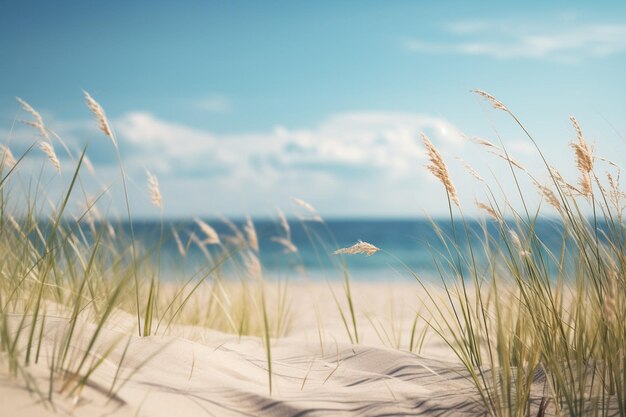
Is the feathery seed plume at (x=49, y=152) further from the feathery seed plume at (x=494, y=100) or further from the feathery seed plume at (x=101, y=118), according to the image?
the feathery seed plume at (x=494, y=100)

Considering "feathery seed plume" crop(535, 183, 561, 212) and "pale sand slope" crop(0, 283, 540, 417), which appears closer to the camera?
"pale sand slope" crop(0, 283, 540, 417)

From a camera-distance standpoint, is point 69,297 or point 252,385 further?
point 69,297

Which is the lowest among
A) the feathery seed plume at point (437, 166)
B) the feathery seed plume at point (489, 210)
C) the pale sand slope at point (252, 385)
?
the pale sand slope at point (252, 385)

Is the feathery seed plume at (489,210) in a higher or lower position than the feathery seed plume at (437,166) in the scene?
lower

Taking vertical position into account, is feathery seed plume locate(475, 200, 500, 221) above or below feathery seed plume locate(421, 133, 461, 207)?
below

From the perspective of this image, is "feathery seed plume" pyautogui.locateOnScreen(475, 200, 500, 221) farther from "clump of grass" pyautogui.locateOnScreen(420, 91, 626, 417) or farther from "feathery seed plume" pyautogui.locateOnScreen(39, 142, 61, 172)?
"feathery seed plume" pyautogui.locateOnScreen(39, 142, 61, 172)

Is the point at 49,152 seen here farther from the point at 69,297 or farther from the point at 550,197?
the point at 550,197

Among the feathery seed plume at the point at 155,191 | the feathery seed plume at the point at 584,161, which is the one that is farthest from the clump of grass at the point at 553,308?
the feathery seed plume at the point at 155,191

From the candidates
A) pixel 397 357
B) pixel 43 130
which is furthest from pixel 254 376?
pixel 43 130

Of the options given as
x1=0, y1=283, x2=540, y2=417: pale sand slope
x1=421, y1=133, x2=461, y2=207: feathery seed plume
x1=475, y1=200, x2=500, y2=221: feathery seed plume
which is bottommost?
x1=0, y1=283, x2=540, y2=417: pale sand slope

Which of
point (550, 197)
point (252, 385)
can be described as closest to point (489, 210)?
point (550, 197)

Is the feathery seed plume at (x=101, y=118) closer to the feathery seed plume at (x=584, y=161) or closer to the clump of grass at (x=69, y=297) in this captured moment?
the clump of grass at (x=69, y=297)

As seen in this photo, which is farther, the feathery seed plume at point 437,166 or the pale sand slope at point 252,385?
the feathery seed plume at point 437,166

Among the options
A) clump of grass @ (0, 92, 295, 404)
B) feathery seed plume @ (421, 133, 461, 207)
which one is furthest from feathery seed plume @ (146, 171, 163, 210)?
feathery seed plume @ (421, 133, 461, 207)
